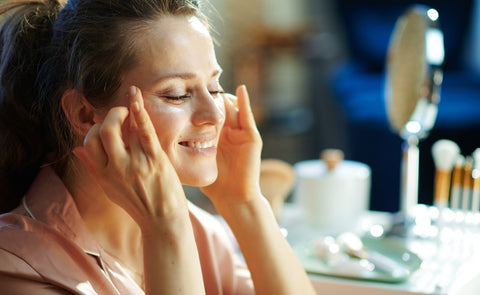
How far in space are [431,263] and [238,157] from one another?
48 cm

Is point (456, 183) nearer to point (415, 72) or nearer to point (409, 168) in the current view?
point (409, 168)

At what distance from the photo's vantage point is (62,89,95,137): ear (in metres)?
0.86

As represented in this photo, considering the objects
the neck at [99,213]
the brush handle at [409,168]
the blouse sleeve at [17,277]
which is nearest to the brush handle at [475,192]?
the brush handle at [409,168]

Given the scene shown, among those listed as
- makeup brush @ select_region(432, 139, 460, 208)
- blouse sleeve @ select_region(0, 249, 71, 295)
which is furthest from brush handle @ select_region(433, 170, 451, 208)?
blouse sleeve @ select_region(0, 249, 71, 295)

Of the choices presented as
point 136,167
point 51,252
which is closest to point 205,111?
point 136,167

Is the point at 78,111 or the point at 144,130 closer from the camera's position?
the point at 144,130

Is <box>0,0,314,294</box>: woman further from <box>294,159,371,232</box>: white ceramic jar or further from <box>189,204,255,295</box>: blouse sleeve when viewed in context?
<box>294,159,371,232</box>: white ceramic jar

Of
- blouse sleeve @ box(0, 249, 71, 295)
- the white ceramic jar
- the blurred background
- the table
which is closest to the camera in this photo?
blouse sleeve @ box(0, 249, 71, 295)

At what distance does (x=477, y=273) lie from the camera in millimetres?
1052

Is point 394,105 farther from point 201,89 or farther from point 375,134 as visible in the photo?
point 375,134

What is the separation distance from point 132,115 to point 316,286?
0.53 meters

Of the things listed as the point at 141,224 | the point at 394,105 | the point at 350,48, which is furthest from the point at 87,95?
the point at 350,48

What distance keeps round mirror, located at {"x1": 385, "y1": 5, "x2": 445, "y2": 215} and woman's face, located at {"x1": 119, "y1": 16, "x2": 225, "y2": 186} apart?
1.92 ft

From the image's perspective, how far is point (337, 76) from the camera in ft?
10.6
